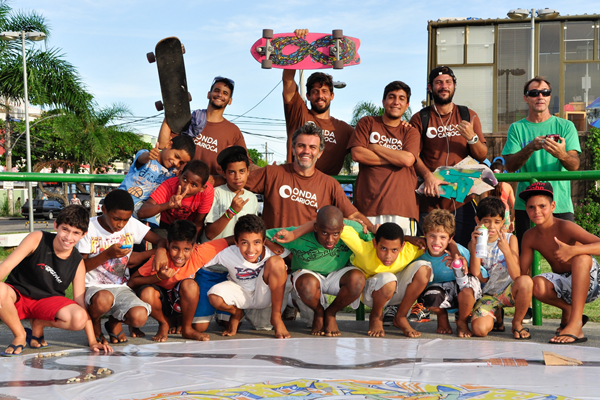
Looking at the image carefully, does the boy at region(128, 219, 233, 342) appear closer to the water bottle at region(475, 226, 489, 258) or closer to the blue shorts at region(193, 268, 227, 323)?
the blue shorts at region(193, 268, 227, 323)

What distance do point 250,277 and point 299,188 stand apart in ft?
2.45

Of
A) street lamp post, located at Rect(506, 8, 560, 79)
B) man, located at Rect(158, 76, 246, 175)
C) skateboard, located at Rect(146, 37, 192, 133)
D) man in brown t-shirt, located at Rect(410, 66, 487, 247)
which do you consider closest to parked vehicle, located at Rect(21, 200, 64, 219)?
street lamp post, located at Rect(506, 8, 560, 79)

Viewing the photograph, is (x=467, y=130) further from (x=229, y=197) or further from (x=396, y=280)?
(x=229, y=197)

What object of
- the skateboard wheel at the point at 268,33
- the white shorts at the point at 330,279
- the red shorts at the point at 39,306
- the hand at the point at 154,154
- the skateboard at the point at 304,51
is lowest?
the red shorts at the point at 39,306

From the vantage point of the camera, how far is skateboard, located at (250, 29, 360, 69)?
4.75m

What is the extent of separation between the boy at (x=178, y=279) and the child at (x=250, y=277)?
106 mm

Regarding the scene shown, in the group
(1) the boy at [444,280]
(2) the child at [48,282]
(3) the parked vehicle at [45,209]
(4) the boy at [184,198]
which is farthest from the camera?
(3) the parked vehicle at [45,209]

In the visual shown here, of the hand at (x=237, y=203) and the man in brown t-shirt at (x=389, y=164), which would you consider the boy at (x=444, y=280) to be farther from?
the hand at (x=237, y=203)

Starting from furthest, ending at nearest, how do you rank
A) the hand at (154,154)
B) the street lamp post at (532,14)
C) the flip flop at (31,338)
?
the street lamp post at (532,14) < the hand at (154,154) < the flip flop at (31,338)

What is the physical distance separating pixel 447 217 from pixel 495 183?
2.39 feet

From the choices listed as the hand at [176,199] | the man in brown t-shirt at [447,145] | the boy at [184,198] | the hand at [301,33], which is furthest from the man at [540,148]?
the hand at [176,199]

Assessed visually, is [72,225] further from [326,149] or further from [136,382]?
[326,149]

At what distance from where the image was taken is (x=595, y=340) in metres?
3.93

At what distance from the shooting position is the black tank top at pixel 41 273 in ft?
12.1
